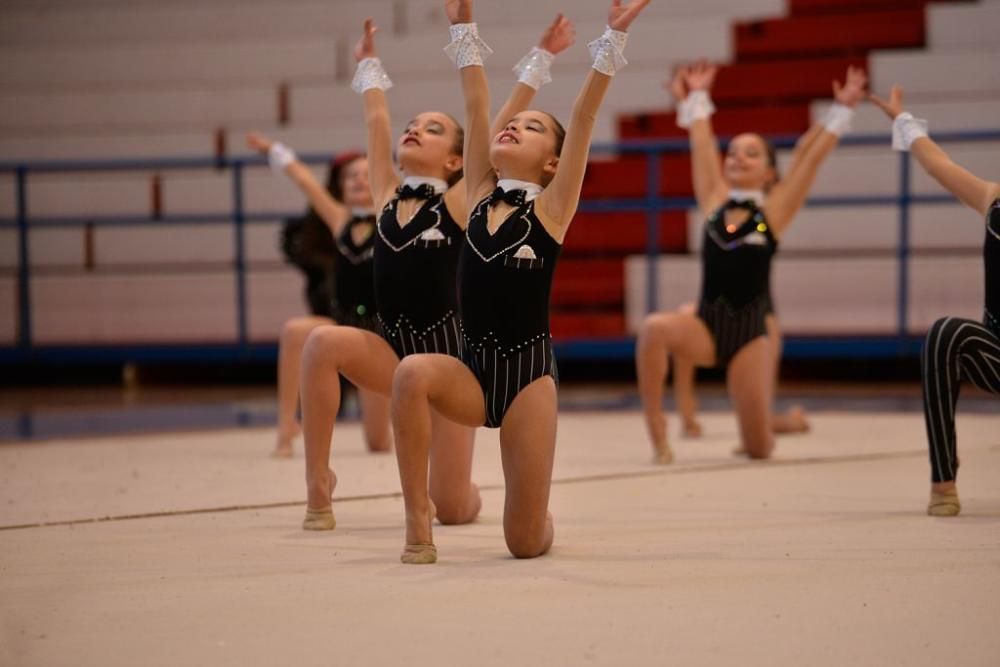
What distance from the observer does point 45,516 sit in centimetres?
327

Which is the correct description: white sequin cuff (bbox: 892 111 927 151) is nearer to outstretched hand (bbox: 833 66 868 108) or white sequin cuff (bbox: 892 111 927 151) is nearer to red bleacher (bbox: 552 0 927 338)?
outstretched hand (bbox: 833 66 868 108)

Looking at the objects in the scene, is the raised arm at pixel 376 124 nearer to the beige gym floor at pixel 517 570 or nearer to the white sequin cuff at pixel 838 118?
the beige gym floor at pixel 517 570

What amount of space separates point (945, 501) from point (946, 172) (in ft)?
2.53

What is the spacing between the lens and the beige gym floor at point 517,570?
81.7 inches

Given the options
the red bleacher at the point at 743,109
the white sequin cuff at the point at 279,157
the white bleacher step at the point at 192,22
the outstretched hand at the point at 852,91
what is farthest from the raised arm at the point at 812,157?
the white bleacher step at the point at 192,22

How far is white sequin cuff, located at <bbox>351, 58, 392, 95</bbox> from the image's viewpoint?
3.33 m

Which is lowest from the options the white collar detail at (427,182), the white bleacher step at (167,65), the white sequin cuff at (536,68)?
the white collar detail at (427,182)

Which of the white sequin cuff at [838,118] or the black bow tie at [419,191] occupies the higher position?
the white sequin cuff at [838,118]

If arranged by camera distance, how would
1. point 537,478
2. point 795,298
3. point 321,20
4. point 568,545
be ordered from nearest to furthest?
point 537,478
point 568,545
point 795,298
point 321,20

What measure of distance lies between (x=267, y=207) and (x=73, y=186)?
3.72ft

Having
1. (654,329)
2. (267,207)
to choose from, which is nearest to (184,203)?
(267,207)

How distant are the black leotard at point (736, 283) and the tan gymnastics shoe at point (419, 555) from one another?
189cm

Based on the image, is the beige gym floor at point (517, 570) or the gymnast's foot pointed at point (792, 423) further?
the gymnast's foot pointed at point (792, 423)

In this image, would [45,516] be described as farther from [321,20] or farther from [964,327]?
[321,20]
